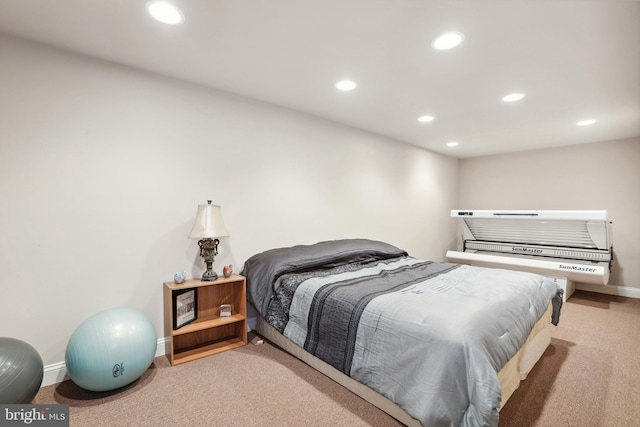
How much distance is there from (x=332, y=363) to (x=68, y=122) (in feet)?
7.57

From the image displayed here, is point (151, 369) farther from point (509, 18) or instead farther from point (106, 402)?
point (509, 18)

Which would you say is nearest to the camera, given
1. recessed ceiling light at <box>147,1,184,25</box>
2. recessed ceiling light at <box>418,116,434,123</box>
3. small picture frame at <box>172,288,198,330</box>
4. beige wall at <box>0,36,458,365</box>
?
recessed ceiling light at <box>147,1,184,25</box>

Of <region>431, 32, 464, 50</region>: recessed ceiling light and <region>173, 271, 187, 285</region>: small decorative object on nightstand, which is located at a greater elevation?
<region>431, 32, 464, 50</region>: recessed ceiling light

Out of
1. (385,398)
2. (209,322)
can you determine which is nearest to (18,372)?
(209,322)

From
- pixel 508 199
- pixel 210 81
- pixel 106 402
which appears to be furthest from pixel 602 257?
pixel 106 402

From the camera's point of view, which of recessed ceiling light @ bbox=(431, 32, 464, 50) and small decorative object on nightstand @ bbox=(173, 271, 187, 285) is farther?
small decorative object on nightstand @ bbox=(173, 271, 187, 285)

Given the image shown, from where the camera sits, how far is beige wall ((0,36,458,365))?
5.96 feet

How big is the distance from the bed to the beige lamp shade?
51 centimetres

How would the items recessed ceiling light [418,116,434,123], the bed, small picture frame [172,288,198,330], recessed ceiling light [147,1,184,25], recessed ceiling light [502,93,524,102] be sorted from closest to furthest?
the bed, recessed ceiling light [147,1,184,25], small picture frame [172,288,198,330], recessed ceiling light [502,93,524,102], recessed ceiling light [418,116,434,123]

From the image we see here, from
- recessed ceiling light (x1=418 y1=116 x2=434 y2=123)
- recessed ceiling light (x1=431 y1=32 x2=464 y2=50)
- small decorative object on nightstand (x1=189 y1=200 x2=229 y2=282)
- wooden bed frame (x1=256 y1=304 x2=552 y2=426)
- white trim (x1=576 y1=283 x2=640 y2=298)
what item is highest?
recessed ceiling light (x1=418 y1=116 x2=434 y2=123)

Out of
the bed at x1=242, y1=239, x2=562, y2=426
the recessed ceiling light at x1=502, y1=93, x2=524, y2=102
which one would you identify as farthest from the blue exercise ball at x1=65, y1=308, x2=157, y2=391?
the recessed ceiling light at x1=502, y1=93, x2=524, y2=102

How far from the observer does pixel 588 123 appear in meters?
3.33

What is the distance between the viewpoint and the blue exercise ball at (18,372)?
1.38 metres

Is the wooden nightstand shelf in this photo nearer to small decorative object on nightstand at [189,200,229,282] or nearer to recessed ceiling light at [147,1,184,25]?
small decorative object on nightstand at [189,200,229,282]
